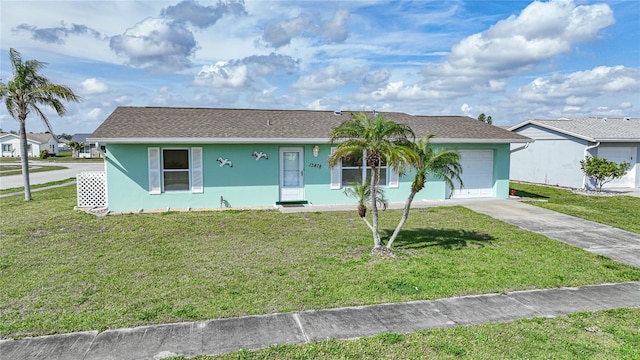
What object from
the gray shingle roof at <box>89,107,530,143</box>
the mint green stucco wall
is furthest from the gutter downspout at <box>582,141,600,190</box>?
the mint green stucco wall

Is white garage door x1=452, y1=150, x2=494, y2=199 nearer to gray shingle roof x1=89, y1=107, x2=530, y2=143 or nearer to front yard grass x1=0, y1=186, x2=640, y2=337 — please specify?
gray shingle roof x1=89, y1=107, x2=530, y2=143

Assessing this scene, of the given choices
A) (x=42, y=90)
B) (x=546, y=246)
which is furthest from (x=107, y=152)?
(x=546, y=246)

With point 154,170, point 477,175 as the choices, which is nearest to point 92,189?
point 154,170

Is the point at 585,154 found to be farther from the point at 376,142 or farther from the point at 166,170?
the point at 166,170

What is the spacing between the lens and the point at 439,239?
9.51m

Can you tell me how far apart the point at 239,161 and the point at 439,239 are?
23.8 feet

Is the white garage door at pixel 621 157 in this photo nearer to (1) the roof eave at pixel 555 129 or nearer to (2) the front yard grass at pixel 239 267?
(1) the roof eave at pixel 555 129

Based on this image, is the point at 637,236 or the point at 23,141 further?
the point at 23,141

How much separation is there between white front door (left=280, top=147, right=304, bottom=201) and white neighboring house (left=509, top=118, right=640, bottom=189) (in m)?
14.1

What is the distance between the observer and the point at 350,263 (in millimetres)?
7551

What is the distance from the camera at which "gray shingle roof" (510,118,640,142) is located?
63.9 ft

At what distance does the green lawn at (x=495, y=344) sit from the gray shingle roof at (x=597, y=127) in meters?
17.3

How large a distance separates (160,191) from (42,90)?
6475mm

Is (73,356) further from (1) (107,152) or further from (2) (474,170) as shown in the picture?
(2) (474,170)
